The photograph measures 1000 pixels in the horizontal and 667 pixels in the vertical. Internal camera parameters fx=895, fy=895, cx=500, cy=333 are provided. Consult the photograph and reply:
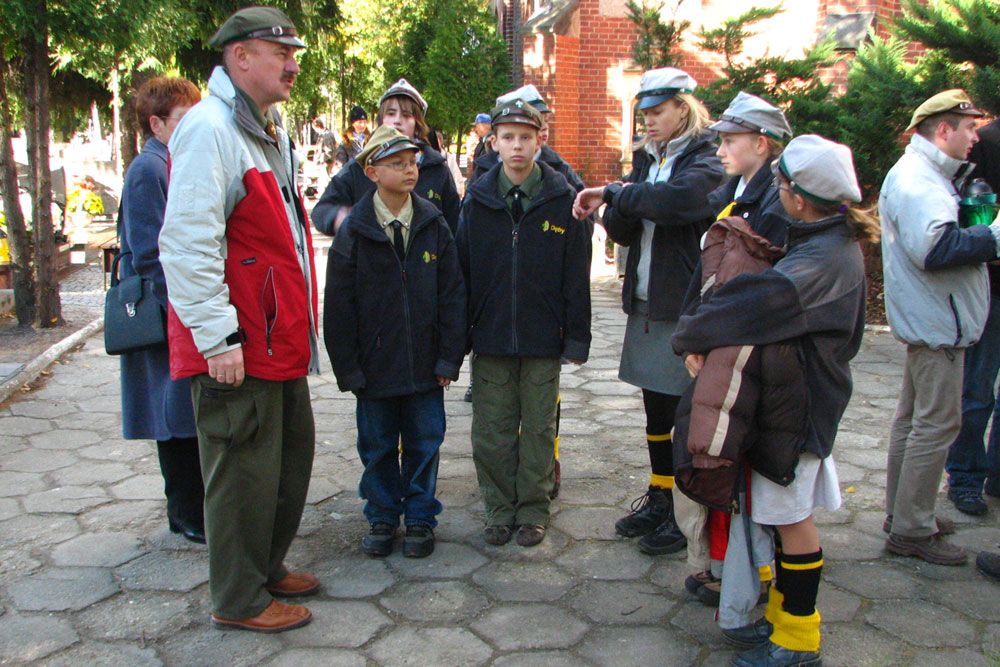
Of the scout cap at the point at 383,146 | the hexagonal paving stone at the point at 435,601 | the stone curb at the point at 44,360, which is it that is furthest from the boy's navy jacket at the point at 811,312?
the stone curb at the point at 44,360

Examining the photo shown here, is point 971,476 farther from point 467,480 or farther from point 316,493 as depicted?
point 316,493

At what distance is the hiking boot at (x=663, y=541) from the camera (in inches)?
156

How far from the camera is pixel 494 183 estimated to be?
403cm

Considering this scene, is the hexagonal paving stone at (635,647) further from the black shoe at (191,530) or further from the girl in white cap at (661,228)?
the black shoe at (191,530)

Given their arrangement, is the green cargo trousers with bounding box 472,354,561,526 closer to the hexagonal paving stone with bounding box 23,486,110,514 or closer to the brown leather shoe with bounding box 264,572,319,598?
the brown leather shoe with bounding box 264,572,319,598

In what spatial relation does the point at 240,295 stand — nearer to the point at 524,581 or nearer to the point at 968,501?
the point at 524,581

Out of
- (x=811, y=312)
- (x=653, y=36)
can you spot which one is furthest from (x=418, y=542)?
(x=653, y=36)

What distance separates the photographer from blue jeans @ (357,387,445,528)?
395cm

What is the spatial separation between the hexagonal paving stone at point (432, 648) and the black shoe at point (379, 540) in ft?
2.10

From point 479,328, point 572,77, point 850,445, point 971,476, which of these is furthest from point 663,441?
point 572,77

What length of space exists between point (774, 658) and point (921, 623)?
802 millimetres

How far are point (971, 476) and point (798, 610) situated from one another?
2036 millimetres

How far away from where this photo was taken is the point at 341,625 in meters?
3.38

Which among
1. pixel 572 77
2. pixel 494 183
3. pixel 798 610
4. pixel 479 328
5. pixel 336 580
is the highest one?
pixel 572 77
